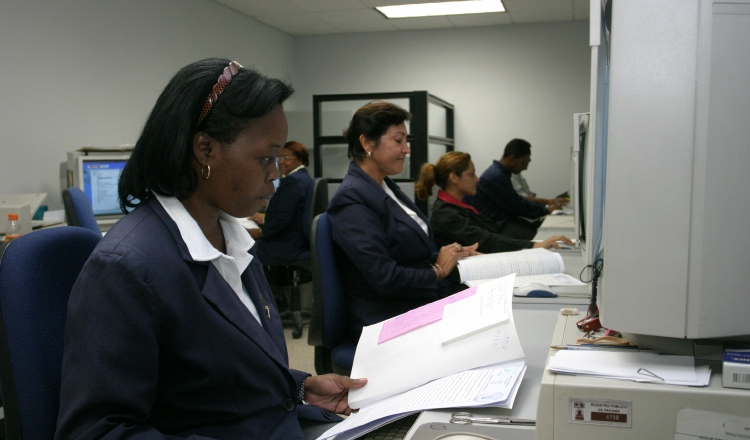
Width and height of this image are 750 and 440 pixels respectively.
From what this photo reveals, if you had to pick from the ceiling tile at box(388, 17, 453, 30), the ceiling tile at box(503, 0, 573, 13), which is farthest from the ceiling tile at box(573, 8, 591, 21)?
the ceiling tile at box(388, 17, 453, 30)

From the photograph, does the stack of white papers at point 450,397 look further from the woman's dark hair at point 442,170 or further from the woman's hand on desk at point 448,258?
the woman's dark hair at point 442,170

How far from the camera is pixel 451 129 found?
6.61 metres

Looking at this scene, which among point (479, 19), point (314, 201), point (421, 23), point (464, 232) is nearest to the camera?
point (464, 232)

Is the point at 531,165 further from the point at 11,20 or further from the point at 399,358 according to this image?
the point at 399,358

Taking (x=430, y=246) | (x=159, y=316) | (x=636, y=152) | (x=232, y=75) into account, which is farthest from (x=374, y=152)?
(x=636, y=152)

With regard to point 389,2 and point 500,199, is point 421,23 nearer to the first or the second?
point 389,2

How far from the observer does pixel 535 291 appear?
1.57 metres

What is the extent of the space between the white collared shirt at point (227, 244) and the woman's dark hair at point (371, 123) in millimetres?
1078

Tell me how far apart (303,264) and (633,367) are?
321 cm

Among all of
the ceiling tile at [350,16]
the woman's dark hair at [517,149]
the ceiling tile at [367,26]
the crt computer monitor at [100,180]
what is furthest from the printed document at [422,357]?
the ceiling tile at [367,26]

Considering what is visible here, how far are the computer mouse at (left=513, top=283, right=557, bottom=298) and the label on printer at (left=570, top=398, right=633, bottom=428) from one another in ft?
3.18

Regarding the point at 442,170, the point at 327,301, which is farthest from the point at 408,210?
the point at 442,170

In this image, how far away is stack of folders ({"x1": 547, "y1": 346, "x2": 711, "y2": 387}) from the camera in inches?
24.4

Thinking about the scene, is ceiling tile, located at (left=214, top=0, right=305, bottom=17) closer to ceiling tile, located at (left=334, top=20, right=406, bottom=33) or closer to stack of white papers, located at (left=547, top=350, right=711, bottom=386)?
ceiling tile, located at (left=334, top=20, right=406, bottom=33)
